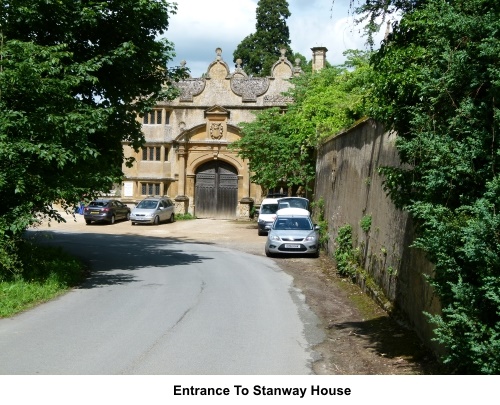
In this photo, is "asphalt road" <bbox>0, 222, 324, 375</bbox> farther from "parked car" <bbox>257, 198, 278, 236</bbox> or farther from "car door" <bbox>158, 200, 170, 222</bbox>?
"car door" <bbox>158, 200, 170, 222</bbox>

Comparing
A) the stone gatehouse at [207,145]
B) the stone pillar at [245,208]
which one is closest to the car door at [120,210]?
the stone gatehouse at [207,145]

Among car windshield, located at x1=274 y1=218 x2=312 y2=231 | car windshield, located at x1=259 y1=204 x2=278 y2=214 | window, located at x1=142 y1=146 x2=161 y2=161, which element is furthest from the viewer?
window, located at x1=142 y1=146 x2=161 y2=161

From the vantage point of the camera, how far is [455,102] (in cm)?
708

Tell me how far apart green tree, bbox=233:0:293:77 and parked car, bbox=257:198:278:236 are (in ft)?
112

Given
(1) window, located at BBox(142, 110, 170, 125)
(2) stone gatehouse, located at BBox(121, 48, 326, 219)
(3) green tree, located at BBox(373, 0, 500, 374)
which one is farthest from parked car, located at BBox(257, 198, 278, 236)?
(3) green tree, located at BBox(373, 0, 500, 374)

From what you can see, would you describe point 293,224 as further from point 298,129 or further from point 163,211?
point 163,211

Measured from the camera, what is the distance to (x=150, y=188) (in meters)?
47.5

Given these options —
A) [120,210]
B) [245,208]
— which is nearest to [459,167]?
[120,210]

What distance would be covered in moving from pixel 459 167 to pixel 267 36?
6216 cm

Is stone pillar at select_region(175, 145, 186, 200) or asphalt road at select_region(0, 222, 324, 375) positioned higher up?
stone pillar at select_region(175, 145, 186, 200)

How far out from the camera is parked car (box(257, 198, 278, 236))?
32.9 meters

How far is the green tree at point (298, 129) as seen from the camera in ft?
108

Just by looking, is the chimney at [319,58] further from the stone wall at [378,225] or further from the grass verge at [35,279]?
the grass verge at [35,279]

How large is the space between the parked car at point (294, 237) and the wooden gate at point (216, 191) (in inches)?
889
